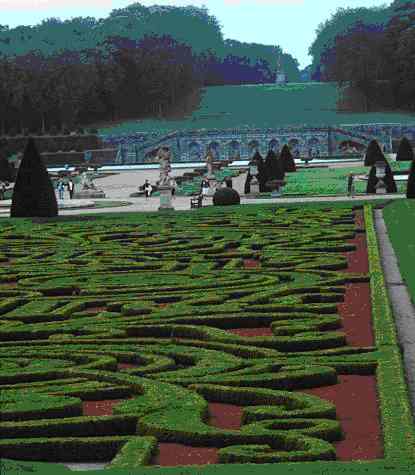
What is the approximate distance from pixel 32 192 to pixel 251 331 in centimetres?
1794

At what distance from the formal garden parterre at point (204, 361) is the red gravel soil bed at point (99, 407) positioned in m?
0.01

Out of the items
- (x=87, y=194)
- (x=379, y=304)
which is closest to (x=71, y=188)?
(x=87, y=194)

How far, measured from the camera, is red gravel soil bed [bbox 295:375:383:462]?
755 centimetres

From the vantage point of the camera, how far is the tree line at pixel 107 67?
308ft

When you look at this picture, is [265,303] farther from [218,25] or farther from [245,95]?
[218,25]

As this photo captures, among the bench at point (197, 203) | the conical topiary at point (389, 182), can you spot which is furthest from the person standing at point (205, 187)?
the bench at point (197, 203)

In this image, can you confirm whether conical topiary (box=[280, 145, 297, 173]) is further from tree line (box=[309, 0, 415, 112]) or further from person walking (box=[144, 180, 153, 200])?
tree line (box=[309, 0, 415, 112])

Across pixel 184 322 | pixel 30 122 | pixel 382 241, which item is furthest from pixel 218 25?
pixel 184 322

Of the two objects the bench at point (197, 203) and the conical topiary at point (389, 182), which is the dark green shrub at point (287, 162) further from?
the bench at point (197, 203)

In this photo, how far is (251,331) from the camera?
11.6 meters

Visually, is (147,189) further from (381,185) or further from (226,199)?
(226,199)

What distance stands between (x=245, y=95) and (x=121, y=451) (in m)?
98.8

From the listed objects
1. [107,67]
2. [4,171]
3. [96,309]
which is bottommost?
[4,171]

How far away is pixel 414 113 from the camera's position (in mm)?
92875
